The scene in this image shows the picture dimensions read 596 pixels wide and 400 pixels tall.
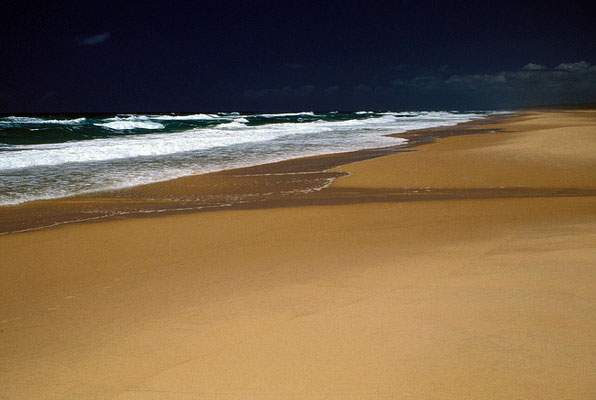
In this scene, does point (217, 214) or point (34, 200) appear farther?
point (34, 200)

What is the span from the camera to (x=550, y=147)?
13.3 m

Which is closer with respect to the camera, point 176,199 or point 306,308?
point 306,308

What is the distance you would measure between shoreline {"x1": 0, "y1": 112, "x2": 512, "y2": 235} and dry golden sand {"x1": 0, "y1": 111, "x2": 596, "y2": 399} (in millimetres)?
790

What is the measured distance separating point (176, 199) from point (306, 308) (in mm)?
5254

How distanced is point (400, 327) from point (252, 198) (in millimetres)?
5273

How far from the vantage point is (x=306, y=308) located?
9.70 feet

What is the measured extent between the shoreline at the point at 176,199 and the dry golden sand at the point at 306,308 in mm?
790

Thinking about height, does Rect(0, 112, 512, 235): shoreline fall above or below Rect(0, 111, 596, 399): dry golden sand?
above

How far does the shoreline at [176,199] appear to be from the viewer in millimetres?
6367

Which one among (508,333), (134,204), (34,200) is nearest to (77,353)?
(508,333)

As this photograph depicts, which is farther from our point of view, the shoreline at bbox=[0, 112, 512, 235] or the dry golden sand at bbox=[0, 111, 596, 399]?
the shoreline at bbox=[0, 112, 512, 235]

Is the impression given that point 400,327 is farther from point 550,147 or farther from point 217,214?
point 550,147

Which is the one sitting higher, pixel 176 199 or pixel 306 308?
pixel 176 199

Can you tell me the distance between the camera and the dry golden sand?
2.13 m
